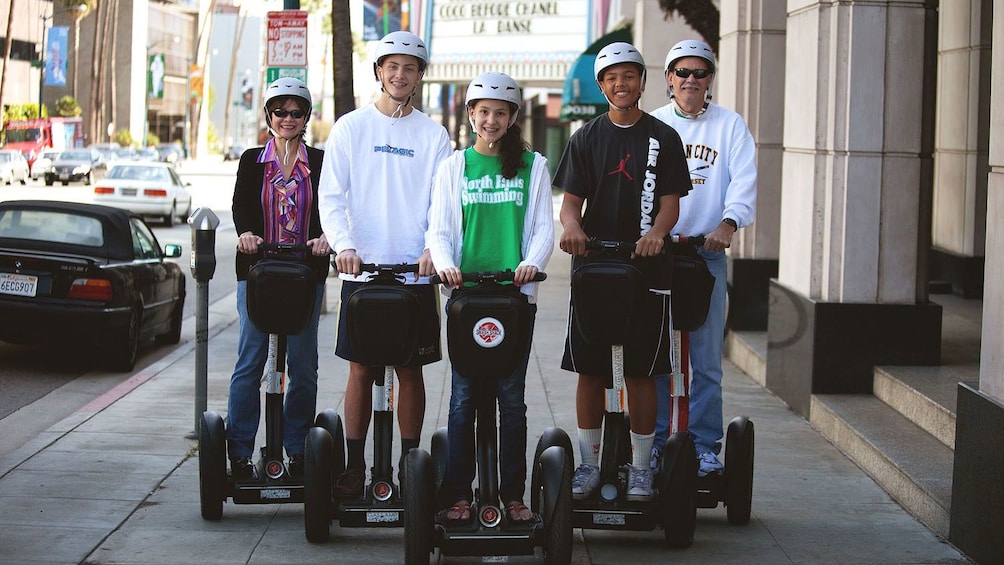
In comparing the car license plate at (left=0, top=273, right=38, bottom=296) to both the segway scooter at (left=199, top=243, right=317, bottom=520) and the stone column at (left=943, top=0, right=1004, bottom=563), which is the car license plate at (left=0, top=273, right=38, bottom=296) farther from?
the stone column at (left=943, top=0, right=1004, bottom=563)

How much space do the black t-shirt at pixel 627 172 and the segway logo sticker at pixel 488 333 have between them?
87cm

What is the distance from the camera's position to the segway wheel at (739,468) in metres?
6.36

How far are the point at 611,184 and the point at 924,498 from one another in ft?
7.28

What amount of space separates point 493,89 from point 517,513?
172cm

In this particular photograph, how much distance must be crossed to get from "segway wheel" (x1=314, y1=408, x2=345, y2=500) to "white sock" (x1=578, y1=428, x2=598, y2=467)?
1098 millimetres

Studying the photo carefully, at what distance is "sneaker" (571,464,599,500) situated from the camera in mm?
5961

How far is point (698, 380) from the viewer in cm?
670

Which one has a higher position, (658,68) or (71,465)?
(658,68)

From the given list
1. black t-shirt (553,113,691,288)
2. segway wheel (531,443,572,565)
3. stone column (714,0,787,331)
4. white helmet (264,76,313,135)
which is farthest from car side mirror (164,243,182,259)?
segway wheel (531,443,572,565)

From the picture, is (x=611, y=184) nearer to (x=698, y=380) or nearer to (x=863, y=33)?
(x=698, y=380)

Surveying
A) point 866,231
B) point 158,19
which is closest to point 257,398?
point 866,231

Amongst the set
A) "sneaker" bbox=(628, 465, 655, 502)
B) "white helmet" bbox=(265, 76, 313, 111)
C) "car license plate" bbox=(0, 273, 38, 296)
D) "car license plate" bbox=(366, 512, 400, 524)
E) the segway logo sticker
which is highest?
"white helmet" bbox=(265, 76, 313, 111)

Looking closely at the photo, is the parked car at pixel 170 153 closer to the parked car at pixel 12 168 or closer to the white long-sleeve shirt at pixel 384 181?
the parked car at pixel 12 168

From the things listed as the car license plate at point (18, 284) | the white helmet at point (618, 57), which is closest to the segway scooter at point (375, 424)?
the white helmet at point (618, 57)
